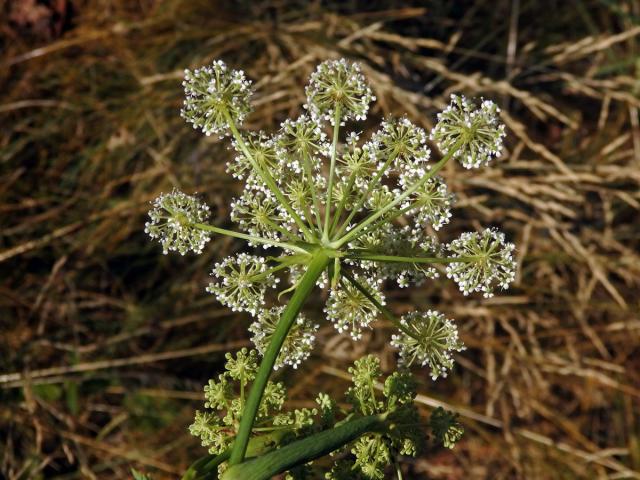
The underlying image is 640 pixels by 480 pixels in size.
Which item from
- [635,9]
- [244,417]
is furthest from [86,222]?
[635,9]

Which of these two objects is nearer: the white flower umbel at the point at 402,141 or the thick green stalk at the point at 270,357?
the thick green stalk at the point at 270,357

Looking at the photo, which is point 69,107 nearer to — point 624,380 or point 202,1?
point 202,1

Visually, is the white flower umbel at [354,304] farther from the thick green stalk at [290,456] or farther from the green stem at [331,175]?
the thick green stalk at [290,456]

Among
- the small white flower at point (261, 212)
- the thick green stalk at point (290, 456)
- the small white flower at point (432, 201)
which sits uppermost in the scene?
the small white flower at point (432, 201)

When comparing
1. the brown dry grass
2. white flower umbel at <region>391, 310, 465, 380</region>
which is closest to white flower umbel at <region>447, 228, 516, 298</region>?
white flower umbel at <region>391, 310, 465, 380</region>

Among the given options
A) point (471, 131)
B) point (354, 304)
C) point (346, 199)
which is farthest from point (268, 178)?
point (471, 131)

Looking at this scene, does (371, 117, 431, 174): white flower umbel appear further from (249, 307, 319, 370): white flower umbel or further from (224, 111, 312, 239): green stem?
(249, 307, 319, 370): white flower umbel

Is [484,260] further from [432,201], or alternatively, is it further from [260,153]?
[260,153]

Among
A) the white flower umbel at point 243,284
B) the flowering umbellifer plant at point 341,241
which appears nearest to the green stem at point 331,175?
the flowering umbellifer plant at point 341,241
